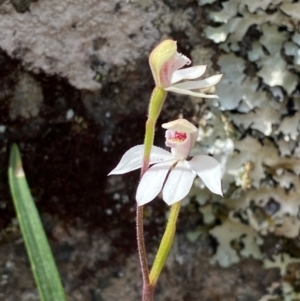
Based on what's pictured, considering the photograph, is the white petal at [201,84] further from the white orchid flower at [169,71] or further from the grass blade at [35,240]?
the grass blade at [35,240]

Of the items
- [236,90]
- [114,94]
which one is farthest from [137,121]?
[236,90]

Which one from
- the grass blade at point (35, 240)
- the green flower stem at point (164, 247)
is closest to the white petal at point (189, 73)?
the green flower stem at point (164, 247)

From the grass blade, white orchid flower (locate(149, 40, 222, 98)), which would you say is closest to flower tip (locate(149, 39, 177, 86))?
white orchid flower (locate(149, 40, 222, 98))

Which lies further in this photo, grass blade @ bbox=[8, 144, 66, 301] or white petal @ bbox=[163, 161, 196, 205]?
grass blade @ bbox=[8, 144, 66, 301]

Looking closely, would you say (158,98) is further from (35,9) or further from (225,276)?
(225,276)

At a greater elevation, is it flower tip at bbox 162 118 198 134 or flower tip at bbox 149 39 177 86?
flower tip at bbox 149 39 177 86

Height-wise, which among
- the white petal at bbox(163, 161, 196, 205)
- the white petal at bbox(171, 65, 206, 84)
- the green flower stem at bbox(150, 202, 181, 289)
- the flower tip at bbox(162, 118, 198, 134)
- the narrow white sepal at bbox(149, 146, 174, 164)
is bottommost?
the green flower stem at bbox(150, 202, 181, 289)

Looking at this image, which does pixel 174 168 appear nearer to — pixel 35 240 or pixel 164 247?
pixel 164 247

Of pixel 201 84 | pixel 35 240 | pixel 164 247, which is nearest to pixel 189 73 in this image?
pixel 201 84

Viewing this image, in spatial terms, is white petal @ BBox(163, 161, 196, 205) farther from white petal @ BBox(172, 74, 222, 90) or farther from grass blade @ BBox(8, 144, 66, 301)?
grass blade @ BBox(8, 144, 66, 301)
